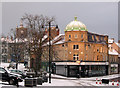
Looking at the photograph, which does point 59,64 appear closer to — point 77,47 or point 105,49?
point 77,47

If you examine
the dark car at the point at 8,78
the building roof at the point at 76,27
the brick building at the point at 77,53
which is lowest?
the dark car at the point at 8,78

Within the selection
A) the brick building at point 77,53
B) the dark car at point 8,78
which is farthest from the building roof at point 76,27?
the dark car at point 8,78

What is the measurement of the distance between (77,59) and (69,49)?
2.94 metres

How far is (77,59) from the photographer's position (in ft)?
203

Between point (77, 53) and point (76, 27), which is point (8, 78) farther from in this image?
point (76, 27)

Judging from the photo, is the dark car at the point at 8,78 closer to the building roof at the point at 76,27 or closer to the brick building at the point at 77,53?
the brick building at the point at 77,53

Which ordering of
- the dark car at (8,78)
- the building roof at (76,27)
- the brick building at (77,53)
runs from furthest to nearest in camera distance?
1. the building roof at (76,27)
2. the brick building at (77,53)
3. the dark car at (8,78)

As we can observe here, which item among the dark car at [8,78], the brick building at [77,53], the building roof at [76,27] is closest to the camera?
the dark car at [8,78]

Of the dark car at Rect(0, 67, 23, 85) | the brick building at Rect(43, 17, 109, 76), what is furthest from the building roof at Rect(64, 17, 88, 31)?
the dark car at Rect(0, 67, 23, 85)

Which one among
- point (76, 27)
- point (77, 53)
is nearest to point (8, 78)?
point (77, 53)

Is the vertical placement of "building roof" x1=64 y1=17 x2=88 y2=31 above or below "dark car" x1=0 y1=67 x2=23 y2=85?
above

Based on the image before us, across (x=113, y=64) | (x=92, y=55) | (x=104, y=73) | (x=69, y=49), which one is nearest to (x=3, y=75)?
(x=69, y=49)

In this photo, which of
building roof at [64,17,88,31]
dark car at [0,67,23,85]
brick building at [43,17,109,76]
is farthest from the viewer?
building roof at [64,17,88,31]

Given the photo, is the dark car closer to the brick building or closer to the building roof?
the brick building
